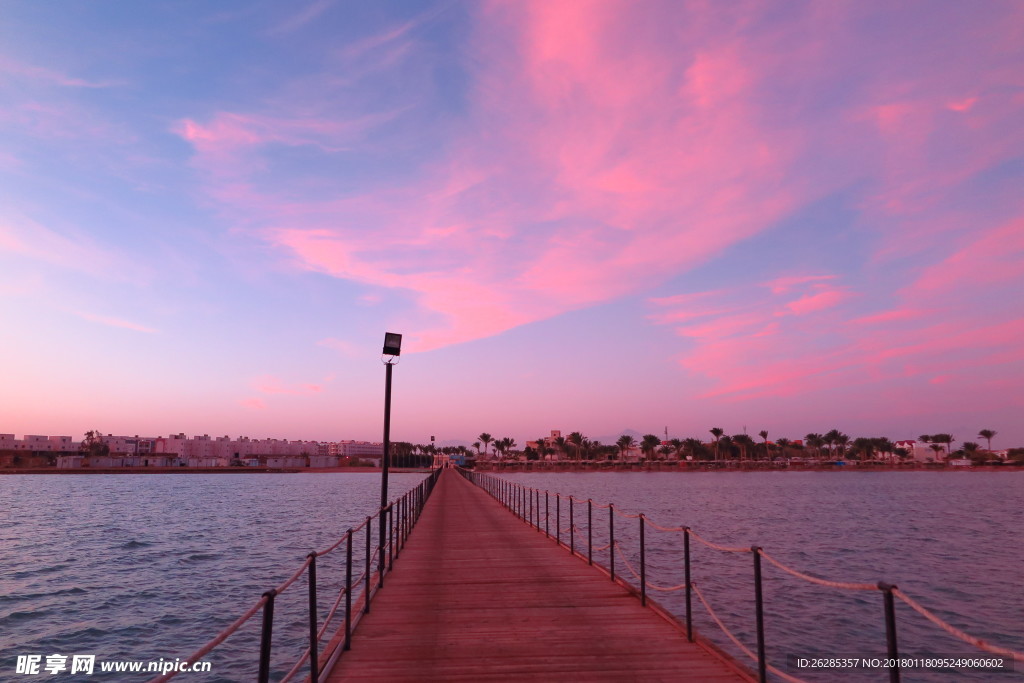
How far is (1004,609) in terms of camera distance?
21469 mm

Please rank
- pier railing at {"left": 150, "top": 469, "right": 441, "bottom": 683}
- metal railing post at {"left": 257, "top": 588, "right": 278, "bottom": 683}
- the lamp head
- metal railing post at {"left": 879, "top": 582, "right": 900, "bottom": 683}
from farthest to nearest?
the lamp head < metal railing post at {"left": 257, "top": 588, "right": 278, "bottom": 683} < pier railing at {"left": 150, "top": 469, "right": 441, "bottom": 683} < metal railing post at {"left": 879, "top": 582, "right": 900, "bottom": 683}

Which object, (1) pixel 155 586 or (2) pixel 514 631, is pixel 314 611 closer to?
(2) pixel 514 631

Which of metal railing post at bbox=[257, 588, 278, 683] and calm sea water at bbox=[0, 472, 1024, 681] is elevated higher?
metal railing post at bbox=[257, 588, 278, 683]

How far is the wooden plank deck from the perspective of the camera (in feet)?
21.1

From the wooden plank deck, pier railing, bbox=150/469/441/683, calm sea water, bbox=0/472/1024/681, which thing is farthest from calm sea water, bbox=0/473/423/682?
the wooden plank deck

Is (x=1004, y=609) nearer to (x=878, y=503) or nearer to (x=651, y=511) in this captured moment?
(x=651, y=511)

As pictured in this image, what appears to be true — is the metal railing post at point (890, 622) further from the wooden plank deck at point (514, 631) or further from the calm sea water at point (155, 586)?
the calm sea water at point (155, 586)

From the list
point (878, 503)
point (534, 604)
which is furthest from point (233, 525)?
point (878, 503)

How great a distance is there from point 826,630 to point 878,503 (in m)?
63.6

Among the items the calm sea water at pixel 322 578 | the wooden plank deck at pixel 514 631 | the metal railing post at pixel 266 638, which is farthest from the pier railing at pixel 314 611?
the calm sea water at pixel 322 578

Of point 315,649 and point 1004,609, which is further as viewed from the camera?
point 1004,609

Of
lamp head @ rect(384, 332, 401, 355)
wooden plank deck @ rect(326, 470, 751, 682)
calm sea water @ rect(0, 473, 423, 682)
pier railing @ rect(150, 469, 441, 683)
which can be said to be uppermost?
lamp head @ rect(384, 332, 401, 355)

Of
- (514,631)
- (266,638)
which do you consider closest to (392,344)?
(514,631)

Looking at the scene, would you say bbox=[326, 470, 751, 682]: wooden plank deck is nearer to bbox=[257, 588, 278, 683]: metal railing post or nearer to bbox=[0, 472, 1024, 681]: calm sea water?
bbox=[257, 588, 278, 683]: metal railing post
